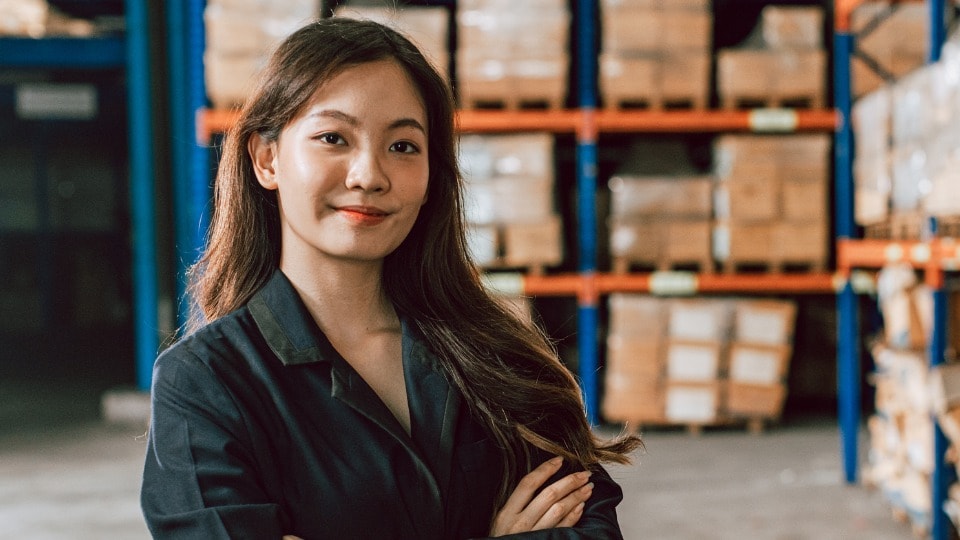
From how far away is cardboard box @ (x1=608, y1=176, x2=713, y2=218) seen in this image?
6.20 m

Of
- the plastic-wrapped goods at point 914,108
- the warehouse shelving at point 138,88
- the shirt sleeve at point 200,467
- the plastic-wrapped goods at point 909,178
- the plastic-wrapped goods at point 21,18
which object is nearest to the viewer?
the shirt sleeve at point 200,467

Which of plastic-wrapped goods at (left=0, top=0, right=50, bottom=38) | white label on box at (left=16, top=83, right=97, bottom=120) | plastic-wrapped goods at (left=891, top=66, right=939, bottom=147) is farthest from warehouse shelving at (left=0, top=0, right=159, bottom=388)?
plastic-wrapped goods at (left=891, top=66, right=939, bottom=147)

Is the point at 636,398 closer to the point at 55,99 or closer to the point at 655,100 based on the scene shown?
the point at 655,100

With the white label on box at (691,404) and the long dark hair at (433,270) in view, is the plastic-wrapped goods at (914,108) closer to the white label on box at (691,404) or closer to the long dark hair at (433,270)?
the white label on box at (691,404)

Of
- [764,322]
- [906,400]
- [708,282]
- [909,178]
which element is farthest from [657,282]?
[909,178]

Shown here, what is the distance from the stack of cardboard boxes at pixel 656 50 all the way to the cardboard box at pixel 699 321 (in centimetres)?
140

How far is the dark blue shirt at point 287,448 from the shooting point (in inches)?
52.1

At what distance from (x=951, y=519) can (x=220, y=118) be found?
16.2 ft

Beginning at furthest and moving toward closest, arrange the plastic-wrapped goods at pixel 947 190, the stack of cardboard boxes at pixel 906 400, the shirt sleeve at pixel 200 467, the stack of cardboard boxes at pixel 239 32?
the stack of cardboard boxes at pixel 239 32 → the stack of cardboard boxes at pixel 906 400 → the plastic-wrapped goods at pixel 947 190 → the shirt sleeve at pixel 200 467

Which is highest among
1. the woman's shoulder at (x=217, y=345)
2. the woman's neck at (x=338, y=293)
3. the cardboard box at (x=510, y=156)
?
the cardboard box at (x=510, y=156)

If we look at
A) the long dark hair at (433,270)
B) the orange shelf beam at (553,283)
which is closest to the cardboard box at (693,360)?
the orange shelf beam at (553,283)

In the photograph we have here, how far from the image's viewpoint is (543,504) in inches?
61.5

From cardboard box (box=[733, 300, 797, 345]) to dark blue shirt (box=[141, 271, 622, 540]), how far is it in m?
4.97

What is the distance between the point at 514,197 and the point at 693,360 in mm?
1657
